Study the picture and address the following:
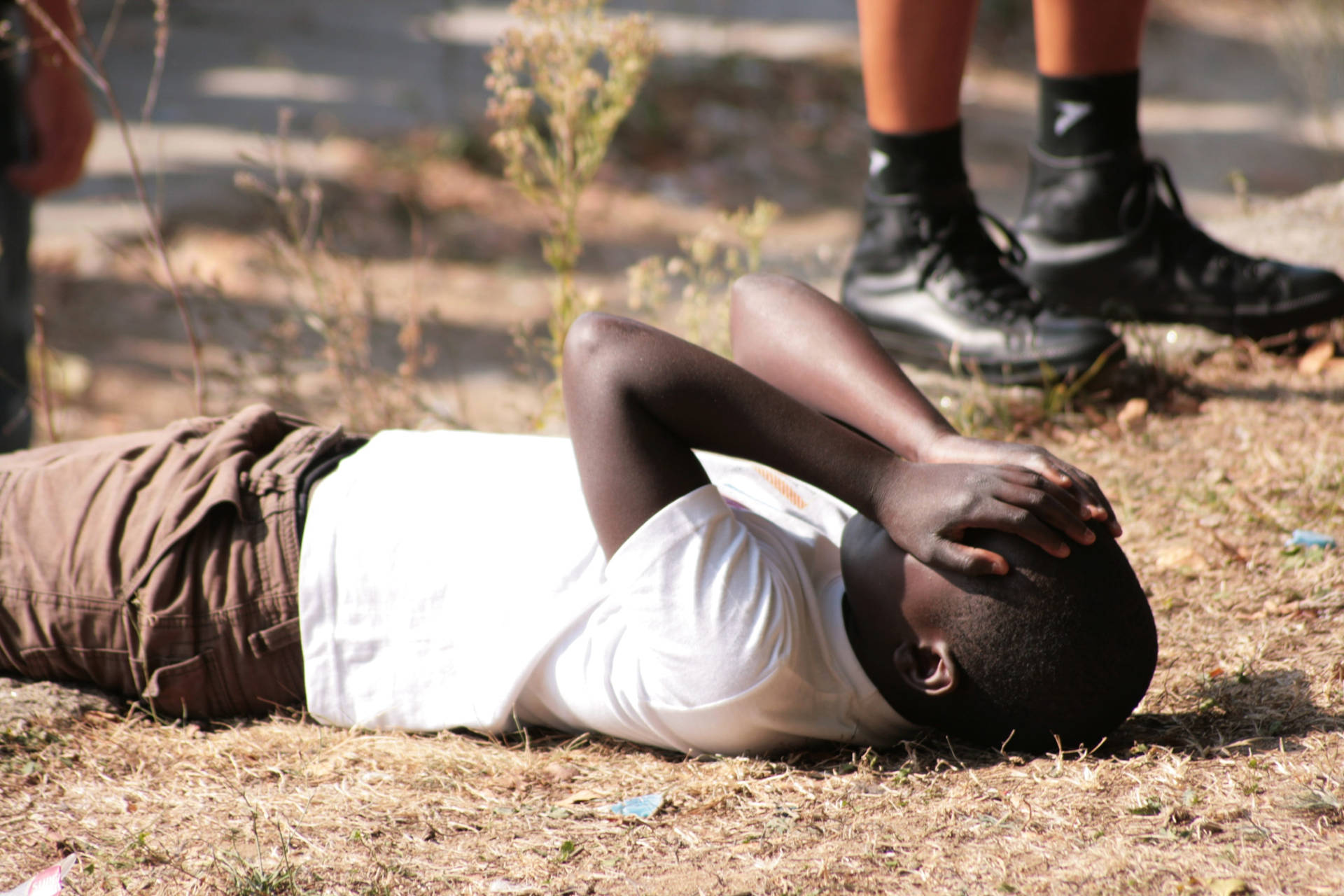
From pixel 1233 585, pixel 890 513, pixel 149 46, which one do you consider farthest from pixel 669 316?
pixel 149 46

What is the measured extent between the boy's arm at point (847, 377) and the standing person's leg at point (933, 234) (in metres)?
0.90

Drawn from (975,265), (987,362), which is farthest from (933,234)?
(987,362)

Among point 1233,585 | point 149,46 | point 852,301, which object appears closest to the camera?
point 1233,585

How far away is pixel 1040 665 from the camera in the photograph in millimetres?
1607

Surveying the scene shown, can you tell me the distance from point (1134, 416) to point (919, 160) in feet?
2.70

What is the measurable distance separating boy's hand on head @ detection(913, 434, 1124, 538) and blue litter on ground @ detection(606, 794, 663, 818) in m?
0.63

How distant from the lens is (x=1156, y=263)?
2.85m

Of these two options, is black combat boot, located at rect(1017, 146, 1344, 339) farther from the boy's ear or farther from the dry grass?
the boy's ear

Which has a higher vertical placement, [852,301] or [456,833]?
[852,301]

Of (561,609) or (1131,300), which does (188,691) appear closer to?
(561,609)

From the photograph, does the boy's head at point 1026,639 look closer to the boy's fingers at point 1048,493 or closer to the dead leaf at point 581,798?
the boy's fingers at point 1048,493

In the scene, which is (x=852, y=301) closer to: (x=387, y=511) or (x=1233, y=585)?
(x=1233, y=585)

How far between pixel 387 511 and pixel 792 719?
28.3 inches

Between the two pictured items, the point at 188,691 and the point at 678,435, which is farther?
the point at 188,691
